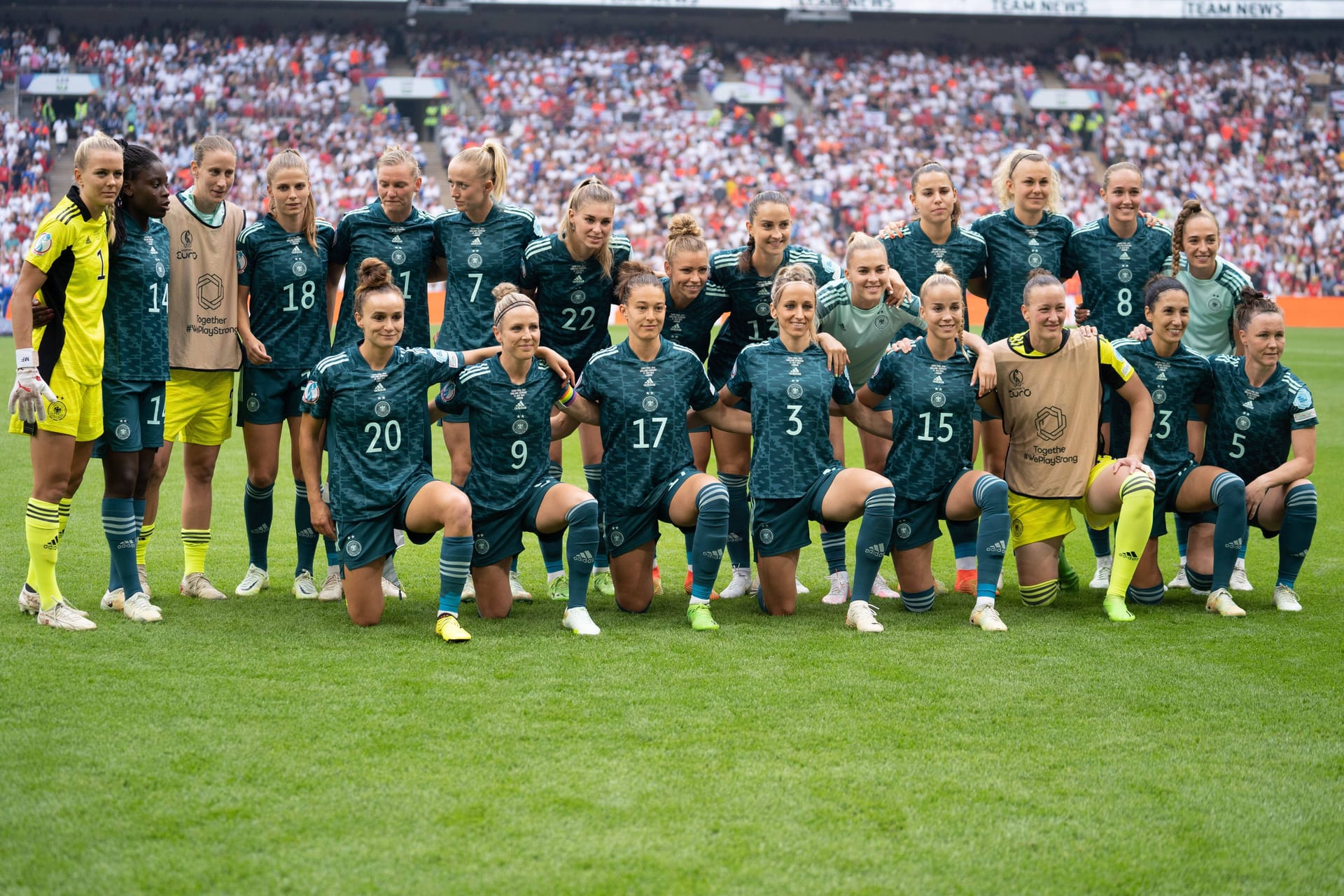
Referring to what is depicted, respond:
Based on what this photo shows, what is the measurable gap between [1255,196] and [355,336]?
98.3ft

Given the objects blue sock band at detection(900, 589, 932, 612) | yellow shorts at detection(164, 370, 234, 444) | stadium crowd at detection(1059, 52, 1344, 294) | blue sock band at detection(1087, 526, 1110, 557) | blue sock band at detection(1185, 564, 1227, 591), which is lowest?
blue sock band at detection(900, 589, 932, 612)

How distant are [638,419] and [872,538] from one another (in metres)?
1.15

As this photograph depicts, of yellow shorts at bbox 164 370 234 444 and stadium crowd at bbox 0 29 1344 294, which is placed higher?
stadium crowd at bbox 0 29 1344 294

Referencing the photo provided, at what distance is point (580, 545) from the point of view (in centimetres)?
530

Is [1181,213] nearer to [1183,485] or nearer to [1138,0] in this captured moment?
[1183,485]

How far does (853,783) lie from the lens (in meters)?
3.43

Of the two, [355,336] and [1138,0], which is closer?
[355,336]

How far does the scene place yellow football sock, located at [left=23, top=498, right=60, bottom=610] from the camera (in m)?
5.11

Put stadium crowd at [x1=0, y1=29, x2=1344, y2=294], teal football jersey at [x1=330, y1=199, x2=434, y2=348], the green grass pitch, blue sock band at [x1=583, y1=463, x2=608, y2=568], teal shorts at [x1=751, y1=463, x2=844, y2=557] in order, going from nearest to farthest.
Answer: the green grass pitch < teal shorts at [x1=751, y1=463, x2=844, y2=557] < teal football jersey at [x1=330, y1=199, x2=434, y2=348] < blue sock band at [x1=583, y1=463, x2=608, y2=568] < stadium crowd at [x1=0, y1=29, x2=1344, y2=294]

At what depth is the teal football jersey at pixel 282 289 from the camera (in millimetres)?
5926

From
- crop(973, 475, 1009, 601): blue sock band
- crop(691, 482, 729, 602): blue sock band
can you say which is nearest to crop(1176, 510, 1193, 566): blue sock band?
crop(973, 475, 1009, 601): blue sock band

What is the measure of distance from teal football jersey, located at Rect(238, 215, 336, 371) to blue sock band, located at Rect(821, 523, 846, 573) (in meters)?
2.58

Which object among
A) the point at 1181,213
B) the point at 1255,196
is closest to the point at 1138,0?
the point at 1255,196

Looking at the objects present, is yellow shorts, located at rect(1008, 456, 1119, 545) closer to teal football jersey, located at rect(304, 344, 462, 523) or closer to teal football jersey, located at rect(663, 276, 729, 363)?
teal football jersey, located at rect(663, 276, 729, 363)
